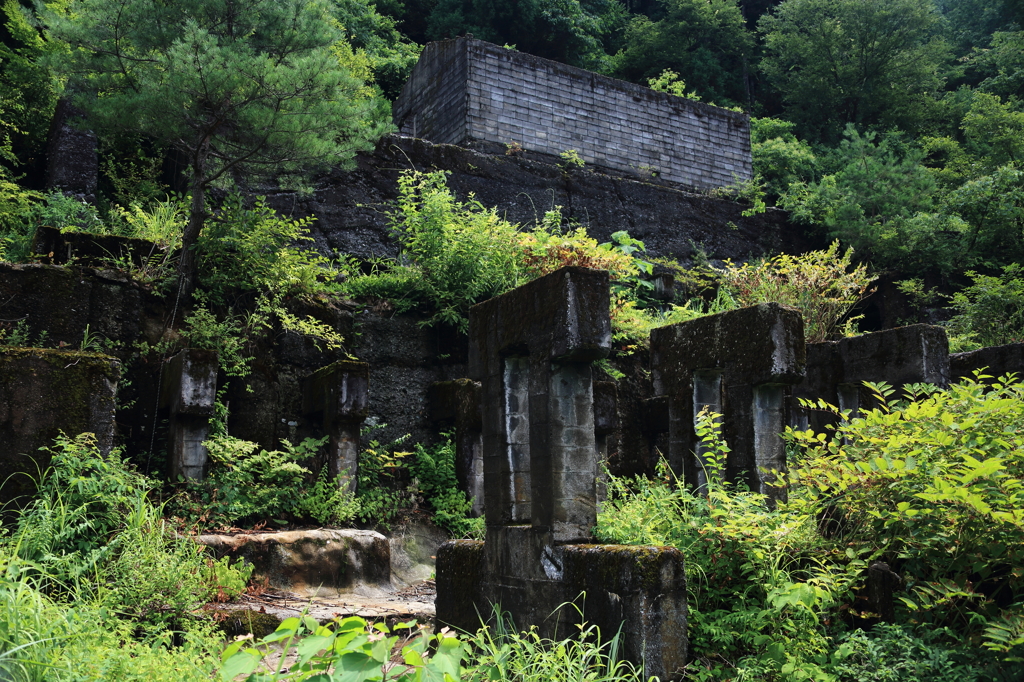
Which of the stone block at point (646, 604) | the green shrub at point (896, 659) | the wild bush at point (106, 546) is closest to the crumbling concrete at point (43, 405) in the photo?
the wild bush at point (106, 546)

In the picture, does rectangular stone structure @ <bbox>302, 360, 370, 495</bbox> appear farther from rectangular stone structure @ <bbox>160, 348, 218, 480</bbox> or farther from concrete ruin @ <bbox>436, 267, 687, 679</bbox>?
concrete ruin @ <bbox>436, 267, 687, 679</bbox>

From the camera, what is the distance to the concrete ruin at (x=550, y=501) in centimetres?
421

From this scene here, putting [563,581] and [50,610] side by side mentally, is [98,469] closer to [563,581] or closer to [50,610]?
[50,610]

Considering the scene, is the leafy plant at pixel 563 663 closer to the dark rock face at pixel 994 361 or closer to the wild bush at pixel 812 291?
the dark rock face at pixel 994 361

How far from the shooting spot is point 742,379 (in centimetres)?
645

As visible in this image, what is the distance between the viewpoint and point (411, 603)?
6.99 meters

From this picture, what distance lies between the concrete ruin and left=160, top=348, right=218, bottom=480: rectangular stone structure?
120 inches

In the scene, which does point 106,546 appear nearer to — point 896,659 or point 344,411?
point 344,411

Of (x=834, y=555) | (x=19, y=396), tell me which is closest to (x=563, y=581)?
(x=834, y=555)

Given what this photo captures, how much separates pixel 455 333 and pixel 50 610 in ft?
22.3

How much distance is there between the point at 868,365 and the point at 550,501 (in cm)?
475

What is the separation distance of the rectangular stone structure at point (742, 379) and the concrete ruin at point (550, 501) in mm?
1794

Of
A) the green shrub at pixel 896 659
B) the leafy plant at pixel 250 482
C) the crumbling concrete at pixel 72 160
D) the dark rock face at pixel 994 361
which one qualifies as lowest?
the green shrub at pixel 896 659

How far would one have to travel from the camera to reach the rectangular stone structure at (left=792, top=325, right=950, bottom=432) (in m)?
7.64
